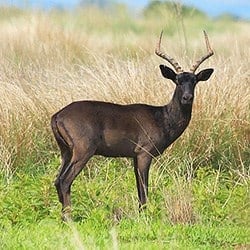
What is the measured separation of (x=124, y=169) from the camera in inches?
491

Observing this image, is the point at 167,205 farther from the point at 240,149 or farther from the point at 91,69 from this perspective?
the point at 91,69

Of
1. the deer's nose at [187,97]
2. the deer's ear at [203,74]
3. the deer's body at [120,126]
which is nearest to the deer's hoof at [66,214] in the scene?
the deer's body at [120,126]

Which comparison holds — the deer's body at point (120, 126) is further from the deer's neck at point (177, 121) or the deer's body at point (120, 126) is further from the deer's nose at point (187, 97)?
the deer's nose at point (187, 97)

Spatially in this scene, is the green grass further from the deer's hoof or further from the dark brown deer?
the dark brown deer

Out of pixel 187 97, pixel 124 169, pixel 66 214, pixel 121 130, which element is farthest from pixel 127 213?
pixel 124 169

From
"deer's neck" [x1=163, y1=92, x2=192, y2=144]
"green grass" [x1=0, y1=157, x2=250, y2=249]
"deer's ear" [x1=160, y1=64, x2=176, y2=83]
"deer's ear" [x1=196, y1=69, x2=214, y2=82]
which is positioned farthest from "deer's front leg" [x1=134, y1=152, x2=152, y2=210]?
"deer's ear" [x1=196, y1=69, x2=214, y2=82]

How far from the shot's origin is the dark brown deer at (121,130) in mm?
10828

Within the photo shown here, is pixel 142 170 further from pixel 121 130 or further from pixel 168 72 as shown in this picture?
pixel 168 72

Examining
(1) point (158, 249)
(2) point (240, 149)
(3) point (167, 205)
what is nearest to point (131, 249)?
(1) point (158, 249)

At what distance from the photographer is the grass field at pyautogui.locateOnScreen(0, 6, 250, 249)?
9422 mm

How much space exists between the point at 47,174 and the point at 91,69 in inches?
114

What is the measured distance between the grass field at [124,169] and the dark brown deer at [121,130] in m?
0.29

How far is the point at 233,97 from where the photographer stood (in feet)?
43.5

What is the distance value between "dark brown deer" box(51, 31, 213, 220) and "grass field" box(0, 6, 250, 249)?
29 centimetres
